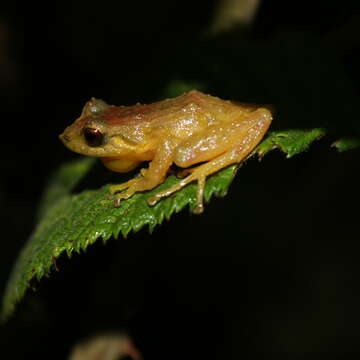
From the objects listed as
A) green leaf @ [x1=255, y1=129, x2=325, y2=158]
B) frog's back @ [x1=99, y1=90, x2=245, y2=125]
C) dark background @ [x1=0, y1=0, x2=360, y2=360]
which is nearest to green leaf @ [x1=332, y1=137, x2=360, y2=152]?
green leaf @ [x1=255, y1=129, x2=325, y2=158]

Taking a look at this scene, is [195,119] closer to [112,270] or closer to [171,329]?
[112,270]

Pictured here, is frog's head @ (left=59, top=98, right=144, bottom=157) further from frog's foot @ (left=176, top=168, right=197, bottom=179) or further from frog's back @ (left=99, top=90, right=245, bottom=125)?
frog's foot @ (left=176, top=168, right=197, bottom=179)

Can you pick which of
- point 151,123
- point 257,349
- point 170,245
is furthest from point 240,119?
point 257,349

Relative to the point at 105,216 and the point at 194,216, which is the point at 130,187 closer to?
the point at 105,216

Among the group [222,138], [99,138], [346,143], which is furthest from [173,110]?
[346,143]

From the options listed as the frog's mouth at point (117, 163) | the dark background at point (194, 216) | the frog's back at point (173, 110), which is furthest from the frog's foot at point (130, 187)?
the dark background at point (194, 216)

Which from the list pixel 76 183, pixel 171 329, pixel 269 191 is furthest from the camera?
pixel 269 191
